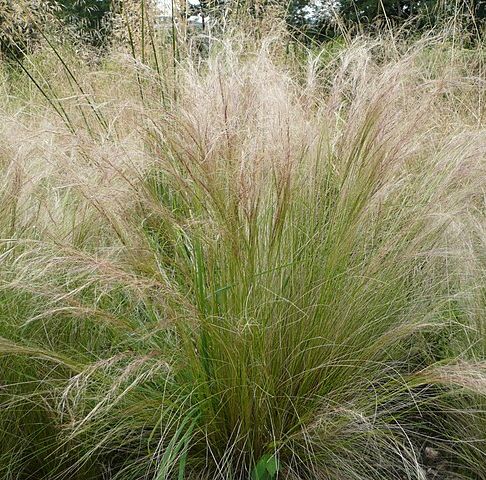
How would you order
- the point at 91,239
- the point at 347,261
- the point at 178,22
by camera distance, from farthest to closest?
1. the point at 178,22
2. the point at 91,239
3. the point at 347,261

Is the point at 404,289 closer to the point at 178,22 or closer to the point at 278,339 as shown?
the point at 278,339

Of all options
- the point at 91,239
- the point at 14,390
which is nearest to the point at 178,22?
the point at 91,239

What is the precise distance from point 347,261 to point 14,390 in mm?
974

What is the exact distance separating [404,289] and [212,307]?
0.64m

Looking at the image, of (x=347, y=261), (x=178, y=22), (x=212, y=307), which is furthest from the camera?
(x=178, y=22)

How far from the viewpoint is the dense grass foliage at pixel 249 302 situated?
171 cm

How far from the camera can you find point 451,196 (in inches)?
78.7

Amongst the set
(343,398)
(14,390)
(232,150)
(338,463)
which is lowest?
(338,463)

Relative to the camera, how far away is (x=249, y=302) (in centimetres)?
176

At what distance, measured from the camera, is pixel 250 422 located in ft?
5.76

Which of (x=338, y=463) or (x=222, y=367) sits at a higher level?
(x=222, y=367)

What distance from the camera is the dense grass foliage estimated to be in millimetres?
1709

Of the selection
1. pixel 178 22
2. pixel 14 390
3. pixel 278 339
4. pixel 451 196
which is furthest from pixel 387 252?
pixel 178 22

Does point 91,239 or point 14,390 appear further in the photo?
point 91,239
